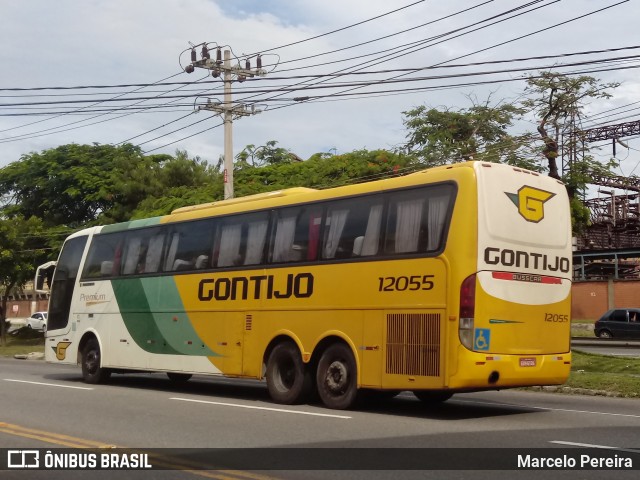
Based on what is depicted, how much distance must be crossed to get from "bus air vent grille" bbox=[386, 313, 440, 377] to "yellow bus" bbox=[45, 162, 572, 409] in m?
0.02

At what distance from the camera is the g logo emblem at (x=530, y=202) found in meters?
12.7

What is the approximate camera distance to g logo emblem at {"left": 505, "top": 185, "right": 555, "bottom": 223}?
1266 centimetres

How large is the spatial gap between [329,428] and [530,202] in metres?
4.47

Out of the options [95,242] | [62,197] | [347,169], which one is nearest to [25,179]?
[62,197]

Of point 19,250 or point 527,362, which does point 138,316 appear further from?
point 19,250

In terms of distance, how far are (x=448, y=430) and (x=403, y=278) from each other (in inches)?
100

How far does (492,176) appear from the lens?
12352mm

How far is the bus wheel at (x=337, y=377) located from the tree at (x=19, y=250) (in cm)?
3034

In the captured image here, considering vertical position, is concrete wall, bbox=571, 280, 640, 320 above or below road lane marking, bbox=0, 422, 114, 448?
above

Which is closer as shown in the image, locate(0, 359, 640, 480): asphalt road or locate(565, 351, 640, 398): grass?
locate(0, 359, 640, 480): asphalt road

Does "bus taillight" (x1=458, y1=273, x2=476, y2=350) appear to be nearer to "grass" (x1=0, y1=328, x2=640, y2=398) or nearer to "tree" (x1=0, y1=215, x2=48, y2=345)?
"grass" (x1=0, y1=328, x2=640, y2=398)

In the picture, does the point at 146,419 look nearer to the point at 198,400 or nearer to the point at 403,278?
the point at 198,400

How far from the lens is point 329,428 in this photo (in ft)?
36.0

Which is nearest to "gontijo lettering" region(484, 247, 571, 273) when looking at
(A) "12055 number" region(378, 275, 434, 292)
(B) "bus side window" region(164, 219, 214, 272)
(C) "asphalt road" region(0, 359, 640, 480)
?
(A) "12055 number" region(378, 275, 434, 292)
